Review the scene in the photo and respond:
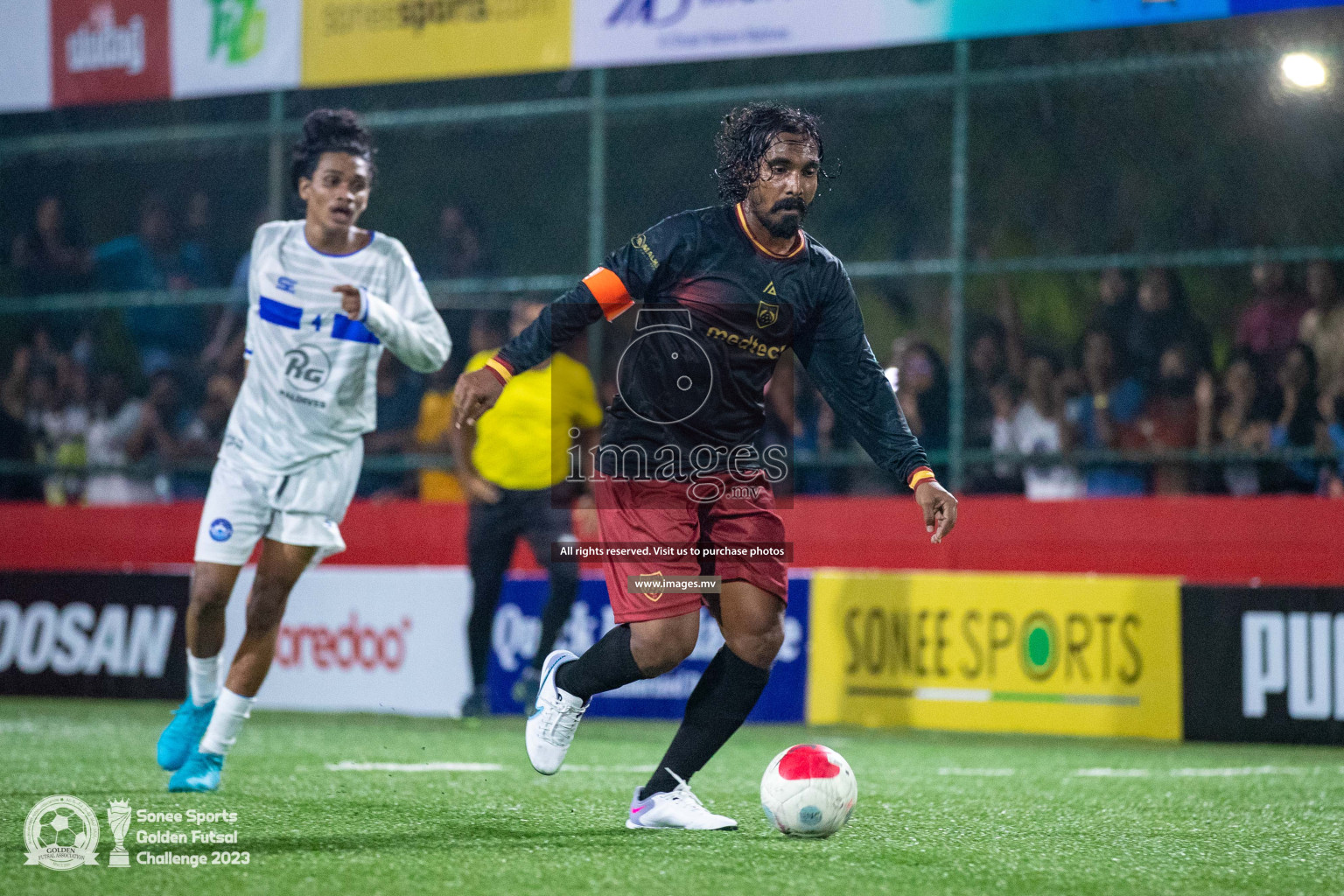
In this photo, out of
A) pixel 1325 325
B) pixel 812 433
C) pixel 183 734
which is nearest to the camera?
pixel 183 734

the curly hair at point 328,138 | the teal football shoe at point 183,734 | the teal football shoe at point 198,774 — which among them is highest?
the curly hair at point 328,138

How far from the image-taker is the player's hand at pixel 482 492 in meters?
9.80

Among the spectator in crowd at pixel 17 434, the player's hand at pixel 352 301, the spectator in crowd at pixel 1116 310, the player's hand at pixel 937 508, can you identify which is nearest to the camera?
the player's hand at pixel 937 508

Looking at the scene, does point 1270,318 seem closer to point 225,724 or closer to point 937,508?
point 937,508

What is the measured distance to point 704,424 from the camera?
17.1 feet

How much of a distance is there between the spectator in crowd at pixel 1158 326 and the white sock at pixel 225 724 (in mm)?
6722

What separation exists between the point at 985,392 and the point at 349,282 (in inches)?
235

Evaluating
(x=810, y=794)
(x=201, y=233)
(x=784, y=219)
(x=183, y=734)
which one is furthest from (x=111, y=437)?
(x=810, y=794)

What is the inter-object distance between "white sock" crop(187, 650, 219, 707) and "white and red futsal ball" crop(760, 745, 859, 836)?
2241 millimetres

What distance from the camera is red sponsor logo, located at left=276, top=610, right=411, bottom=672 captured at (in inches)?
415

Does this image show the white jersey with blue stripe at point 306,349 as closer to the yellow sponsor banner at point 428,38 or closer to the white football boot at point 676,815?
the white football boot at point 676,815

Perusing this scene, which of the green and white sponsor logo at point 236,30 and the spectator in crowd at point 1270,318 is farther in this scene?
the green and white sponsor logo at point 236,30

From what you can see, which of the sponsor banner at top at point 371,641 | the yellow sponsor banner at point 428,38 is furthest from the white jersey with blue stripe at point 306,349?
the yellow sponsor banner at point 428,38

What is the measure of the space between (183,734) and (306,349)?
A: 1.44 meters
